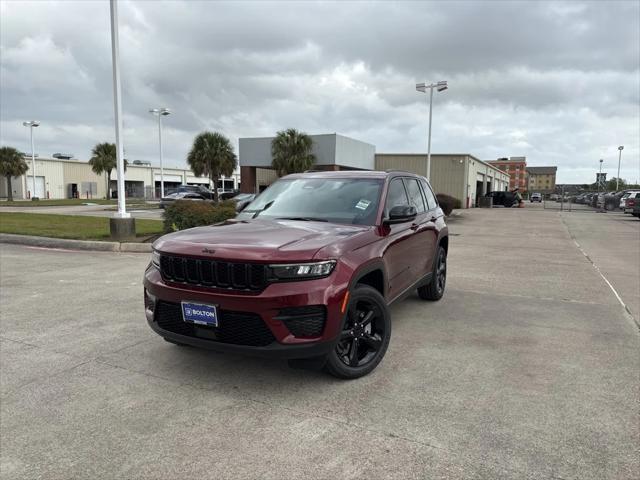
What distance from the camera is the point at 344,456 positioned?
2719 mm

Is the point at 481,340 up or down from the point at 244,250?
down

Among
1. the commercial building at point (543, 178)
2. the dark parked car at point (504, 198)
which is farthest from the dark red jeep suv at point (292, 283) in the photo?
the commercial building at point (543, 178)

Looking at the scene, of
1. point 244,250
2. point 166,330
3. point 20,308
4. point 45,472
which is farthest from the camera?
point 20,308

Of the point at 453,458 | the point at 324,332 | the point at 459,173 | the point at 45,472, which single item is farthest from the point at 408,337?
the point at 459,173

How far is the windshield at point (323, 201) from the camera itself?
444 centimetres

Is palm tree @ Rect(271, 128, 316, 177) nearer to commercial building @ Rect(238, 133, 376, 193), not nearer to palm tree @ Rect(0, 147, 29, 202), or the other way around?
commercial building @ Rect(238, 133, 376, 193)

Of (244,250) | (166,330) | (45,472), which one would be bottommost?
(45,472)

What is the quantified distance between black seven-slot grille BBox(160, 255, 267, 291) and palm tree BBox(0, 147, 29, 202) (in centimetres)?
5470

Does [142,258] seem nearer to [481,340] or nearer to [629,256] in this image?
[481,340]

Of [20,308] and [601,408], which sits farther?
[20,308]

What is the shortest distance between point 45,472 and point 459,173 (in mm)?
42076

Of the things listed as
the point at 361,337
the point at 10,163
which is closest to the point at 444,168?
the point at 361,337

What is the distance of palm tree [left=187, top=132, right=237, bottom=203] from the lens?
127 feet

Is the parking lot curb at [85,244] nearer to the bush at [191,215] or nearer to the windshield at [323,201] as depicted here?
the bush at [191,215]
